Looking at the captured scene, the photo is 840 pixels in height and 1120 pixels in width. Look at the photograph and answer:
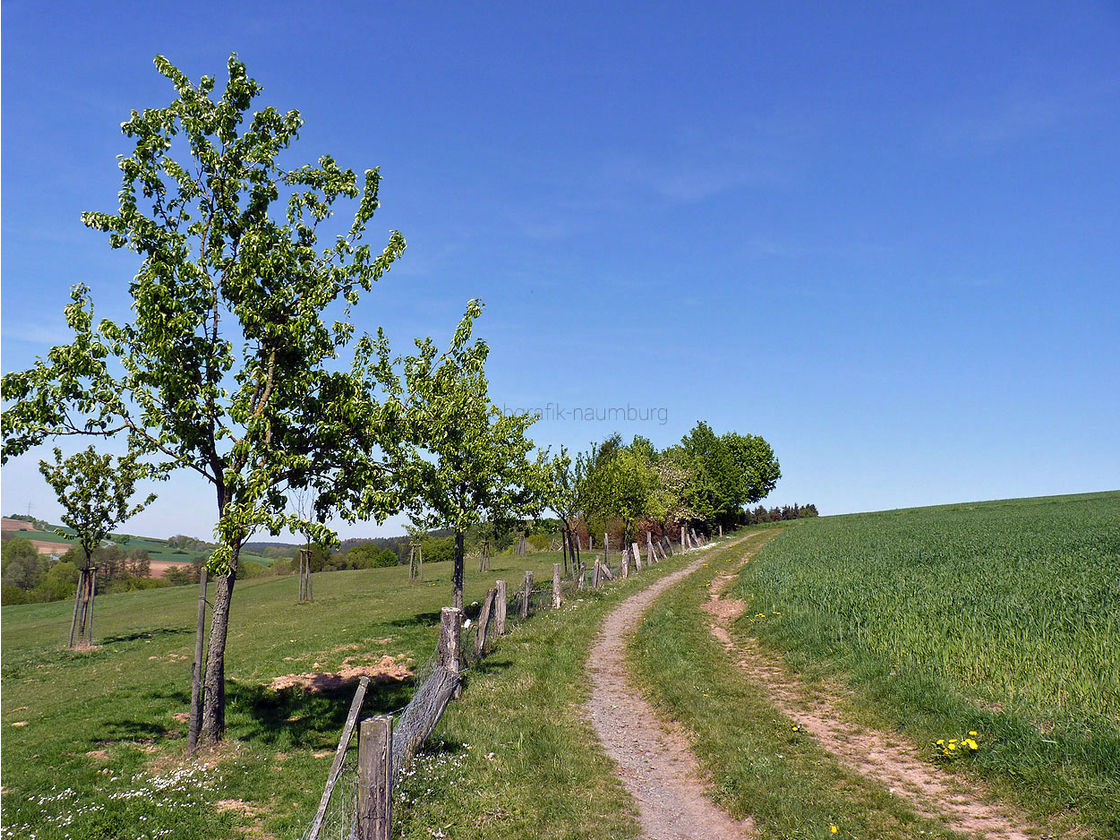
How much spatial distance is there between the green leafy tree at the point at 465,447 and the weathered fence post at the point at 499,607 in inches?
147

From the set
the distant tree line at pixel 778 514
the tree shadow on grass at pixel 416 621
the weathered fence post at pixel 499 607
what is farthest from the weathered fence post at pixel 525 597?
the distant tree line at pixel 778 514

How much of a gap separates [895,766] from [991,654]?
4.19 m

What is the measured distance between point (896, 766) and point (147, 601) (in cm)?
5659

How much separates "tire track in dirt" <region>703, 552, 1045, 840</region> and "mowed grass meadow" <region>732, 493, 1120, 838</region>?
40 centimetres

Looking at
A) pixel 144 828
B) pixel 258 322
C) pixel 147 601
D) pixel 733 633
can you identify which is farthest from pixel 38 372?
pixel 147 601

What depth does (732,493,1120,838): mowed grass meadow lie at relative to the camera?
327 inches

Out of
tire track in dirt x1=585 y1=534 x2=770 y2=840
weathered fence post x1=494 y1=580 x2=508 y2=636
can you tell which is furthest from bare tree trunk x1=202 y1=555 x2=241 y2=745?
weathered fence post x1=494 y1=580 x2=508 y2=636

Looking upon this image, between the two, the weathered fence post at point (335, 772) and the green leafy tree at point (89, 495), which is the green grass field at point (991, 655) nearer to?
the weathered fence post at point (335, 772)

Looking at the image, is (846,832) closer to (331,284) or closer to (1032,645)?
(1032,645)

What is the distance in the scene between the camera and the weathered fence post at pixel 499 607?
18.3m

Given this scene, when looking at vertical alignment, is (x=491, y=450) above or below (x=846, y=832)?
above

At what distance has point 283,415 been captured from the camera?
12.3m

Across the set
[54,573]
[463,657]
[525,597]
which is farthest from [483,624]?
[54,573]

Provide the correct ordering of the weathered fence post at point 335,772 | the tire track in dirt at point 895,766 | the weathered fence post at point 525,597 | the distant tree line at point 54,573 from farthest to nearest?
the distant tree line at point 54,573
the weathered fence post at point 525,597
the tire track in dirt at point 895,766
the weathered fence post at point 335,772
